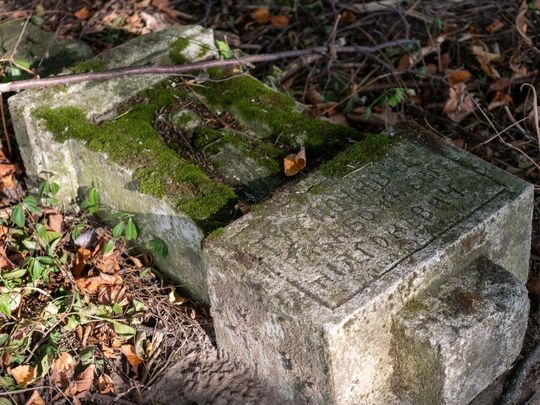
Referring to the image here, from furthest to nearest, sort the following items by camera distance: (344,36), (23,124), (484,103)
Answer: (344,36), (484,103), (23,124)

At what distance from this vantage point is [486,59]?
5.04m

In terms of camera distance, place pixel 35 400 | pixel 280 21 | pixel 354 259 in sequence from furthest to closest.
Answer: pixel 280 21
pixel 35 400
pixel 354 259

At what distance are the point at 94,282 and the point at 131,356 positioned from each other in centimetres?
42

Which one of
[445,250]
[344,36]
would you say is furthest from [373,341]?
[344,36]

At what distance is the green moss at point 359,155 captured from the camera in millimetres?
3466

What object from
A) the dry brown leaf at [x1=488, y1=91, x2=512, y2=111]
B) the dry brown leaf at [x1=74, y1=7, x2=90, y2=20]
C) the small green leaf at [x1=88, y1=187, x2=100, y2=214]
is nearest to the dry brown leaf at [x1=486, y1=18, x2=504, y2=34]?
the dry brown leaf at [x1=488, y1=91, x2=512, y2=111]

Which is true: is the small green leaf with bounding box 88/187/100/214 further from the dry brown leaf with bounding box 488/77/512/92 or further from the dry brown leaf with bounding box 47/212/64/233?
the dry brown leaf with bounding box 488/77/512/92

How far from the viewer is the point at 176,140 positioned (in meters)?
3.94

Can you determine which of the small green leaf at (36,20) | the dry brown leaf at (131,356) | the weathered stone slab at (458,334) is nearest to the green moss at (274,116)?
the weathered stone slab at (458,334)

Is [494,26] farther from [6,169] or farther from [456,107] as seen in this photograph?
[6,169]

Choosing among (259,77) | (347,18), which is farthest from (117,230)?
(347,18)

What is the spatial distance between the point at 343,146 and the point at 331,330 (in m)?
1.14

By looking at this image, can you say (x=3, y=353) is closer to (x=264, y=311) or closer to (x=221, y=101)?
(x=264, y=311)

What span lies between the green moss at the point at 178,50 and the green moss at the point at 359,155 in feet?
4.11
